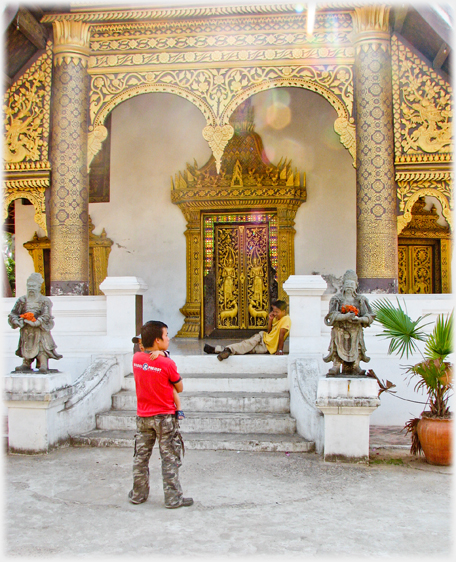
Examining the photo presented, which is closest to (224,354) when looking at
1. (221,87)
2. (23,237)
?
(221,87)

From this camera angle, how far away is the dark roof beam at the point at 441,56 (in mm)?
6745

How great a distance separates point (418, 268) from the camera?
31.5 ft

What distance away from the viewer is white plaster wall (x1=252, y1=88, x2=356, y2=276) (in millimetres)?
9484

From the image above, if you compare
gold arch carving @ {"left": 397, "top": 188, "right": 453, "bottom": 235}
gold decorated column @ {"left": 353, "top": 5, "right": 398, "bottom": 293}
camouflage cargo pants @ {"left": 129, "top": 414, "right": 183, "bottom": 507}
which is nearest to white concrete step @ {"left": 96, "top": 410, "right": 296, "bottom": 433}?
camouflage cargo pants @ {"left": 129, "top": 414, "right": 183, "bottom": 507}

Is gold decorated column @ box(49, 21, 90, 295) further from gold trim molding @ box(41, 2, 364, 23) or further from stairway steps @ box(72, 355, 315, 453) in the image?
stairway steps @ box(72, 355, 315, 453)

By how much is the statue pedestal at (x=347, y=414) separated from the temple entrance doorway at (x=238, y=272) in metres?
4.74

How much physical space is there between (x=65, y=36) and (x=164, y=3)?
1.41m

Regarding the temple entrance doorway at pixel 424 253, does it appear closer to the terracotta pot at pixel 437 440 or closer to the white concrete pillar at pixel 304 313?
the white concrete pillar at pixel 304 313

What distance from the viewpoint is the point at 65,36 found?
7.58m

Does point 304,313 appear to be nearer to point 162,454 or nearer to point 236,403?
point 236,403

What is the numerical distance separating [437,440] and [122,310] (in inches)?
154

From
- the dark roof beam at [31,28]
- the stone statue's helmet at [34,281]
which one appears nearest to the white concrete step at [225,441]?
the stone statue's helmet at [34,281]

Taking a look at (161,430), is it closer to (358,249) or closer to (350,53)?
(358,249)

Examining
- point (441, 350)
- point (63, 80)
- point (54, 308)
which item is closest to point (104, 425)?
point (54, 308)
